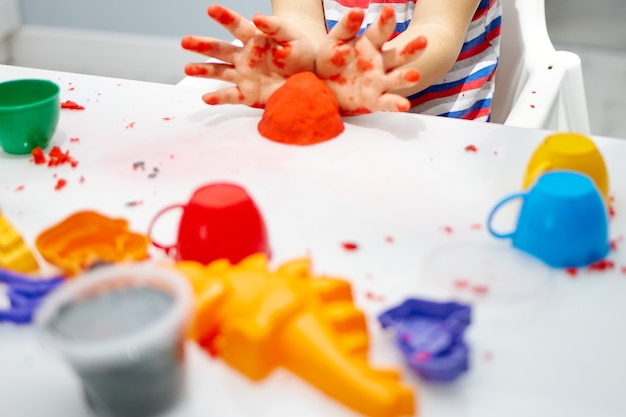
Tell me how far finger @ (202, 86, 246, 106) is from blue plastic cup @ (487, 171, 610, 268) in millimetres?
374

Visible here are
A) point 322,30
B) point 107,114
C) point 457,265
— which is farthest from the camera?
point 322,30

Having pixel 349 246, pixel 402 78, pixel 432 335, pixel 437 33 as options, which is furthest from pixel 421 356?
pixel 437 33

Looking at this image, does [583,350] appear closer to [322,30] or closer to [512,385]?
[512,385]

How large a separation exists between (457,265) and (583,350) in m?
0.11

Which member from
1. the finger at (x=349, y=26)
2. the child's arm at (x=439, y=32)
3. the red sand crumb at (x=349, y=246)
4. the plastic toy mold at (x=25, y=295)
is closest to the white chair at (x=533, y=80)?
the child's arm at (x=439, y=32)

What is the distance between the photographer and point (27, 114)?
0.68 meters

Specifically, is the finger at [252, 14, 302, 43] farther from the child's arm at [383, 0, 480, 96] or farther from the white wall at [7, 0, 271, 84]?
the white wall at [7, 0, 271, 84]

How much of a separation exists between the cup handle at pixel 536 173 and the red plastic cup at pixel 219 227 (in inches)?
9.4

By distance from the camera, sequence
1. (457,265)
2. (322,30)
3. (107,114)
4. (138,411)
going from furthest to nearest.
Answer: (322,30) < (107,114) < (457,265) < (138,411)

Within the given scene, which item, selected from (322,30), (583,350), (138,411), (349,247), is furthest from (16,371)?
(322,30)

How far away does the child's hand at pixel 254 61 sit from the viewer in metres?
0.76

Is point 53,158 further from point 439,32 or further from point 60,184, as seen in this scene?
point 439,32

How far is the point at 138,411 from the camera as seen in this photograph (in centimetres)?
40

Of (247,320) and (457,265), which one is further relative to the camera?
(457,265)
